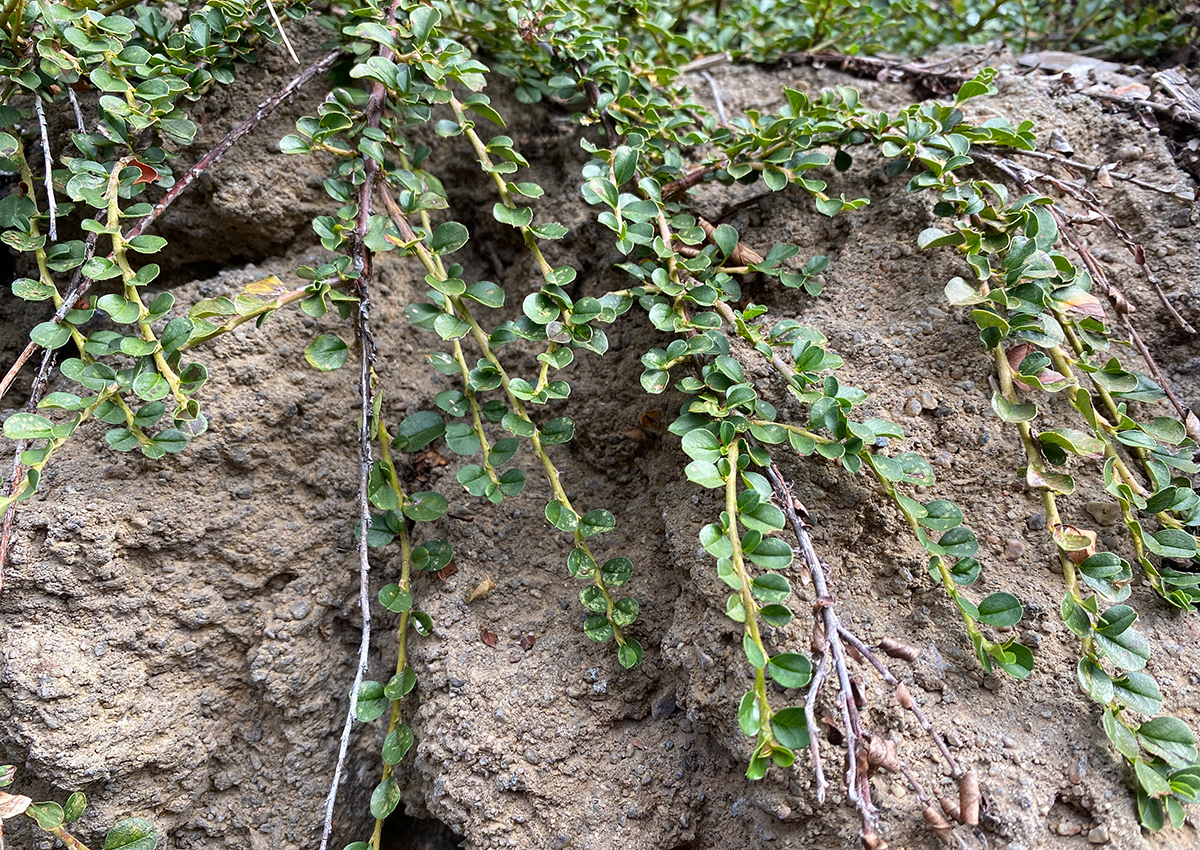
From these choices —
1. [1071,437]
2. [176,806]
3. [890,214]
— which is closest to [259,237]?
[176,806]

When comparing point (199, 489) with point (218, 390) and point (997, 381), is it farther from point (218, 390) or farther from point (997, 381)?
point (997, 381)

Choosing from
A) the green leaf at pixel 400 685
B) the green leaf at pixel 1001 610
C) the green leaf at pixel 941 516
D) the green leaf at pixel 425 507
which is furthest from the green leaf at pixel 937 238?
the green leaf at pixel 400 685

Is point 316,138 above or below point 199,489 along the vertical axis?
above

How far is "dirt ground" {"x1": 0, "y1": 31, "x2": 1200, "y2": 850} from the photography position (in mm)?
1115

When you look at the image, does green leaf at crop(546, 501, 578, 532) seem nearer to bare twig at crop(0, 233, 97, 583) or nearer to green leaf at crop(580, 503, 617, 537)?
green leaf at crop(580, 503, 617, 537)

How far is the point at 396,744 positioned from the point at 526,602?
1.00ft

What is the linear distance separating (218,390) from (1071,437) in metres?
1.43

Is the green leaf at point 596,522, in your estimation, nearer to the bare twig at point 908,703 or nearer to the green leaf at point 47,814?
the bare twig at point 908,703

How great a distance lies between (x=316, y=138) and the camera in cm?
125

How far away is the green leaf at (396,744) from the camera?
45.2 inches

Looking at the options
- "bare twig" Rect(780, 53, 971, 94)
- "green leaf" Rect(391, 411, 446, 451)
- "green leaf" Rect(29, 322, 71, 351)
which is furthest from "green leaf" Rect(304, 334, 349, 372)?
"bare twig" Rect(780, 53, 971, 94)

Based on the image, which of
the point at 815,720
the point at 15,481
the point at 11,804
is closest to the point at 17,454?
the point at 15,481

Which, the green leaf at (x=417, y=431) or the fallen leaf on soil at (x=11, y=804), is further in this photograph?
the green leaf at (x=417, y=431)

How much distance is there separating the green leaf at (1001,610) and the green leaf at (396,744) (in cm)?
87
